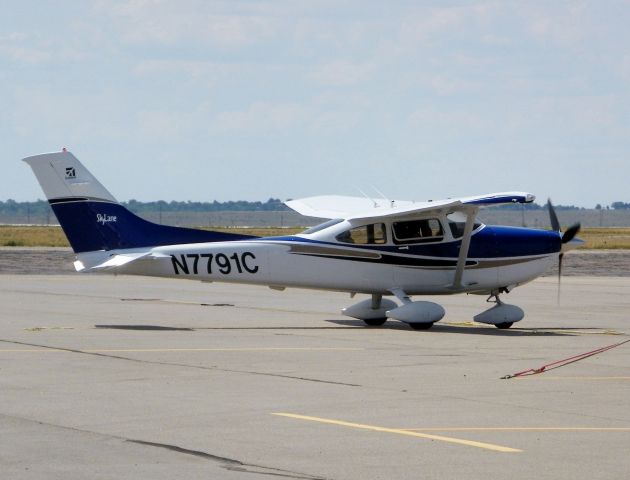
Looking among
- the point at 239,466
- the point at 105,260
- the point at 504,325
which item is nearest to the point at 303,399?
the point at 239,466

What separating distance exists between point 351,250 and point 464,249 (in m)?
2.02

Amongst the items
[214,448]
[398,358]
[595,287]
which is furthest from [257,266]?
[595,287]

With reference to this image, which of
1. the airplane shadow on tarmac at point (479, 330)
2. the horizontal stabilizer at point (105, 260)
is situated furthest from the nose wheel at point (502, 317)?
the horizontal stabilizer at point (105, 260)

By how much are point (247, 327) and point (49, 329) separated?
3.46 metres

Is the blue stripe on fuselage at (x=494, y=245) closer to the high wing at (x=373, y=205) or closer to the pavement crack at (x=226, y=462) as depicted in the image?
the high wing at (x=373, y=205)

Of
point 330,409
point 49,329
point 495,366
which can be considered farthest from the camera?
point 49,329

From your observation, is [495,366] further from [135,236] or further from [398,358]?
[135,236]

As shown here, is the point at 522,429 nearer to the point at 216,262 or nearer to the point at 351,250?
the point at 216,262

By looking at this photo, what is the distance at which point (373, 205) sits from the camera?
84.4ft

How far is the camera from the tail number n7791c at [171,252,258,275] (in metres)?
21.5

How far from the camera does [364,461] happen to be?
9570mm

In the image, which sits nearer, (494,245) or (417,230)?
(417,230)

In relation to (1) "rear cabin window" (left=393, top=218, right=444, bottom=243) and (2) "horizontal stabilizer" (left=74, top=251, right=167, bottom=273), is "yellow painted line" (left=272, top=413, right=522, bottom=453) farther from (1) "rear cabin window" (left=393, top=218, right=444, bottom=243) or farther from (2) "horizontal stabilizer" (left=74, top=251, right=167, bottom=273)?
(1) "rear cabin window" (left=393, top=218, right=444, bottom=243)

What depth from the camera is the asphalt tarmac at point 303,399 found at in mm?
9523
